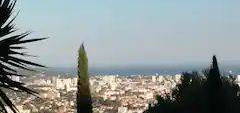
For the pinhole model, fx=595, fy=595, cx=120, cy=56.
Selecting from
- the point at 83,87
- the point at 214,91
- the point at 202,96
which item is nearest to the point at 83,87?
the point at 83,87

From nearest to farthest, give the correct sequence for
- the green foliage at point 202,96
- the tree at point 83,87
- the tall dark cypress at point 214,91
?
the tall dark cypress at point 214,91 → the green foliage at point 202,96 → the tree at point 83,87

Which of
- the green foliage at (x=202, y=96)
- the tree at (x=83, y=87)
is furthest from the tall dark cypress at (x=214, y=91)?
the tree at (x=83, y=87)

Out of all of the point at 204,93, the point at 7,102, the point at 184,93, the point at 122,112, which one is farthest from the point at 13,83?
the point at 122,112

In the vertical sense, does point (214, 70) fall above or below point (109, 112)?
above

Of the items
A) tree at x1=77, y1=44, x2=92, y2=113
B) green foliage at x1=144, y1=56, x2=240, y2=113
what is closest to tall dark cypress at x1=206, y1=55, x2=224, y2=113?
green foliage at x1=144, y1=56, x2=240, y2=113

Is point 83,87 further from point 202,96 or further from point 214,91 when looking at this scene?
point 214,91

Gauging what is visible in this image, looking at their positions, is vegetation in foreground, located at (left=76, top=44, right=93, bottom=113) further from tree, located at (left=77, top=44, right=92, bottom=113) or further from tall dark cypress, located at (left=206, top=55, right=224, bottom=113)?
tall dark cypress, located at (left=206, top=55, right=224, bottom=113)

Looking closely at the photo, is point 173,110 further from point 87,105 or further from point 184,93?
point 87,105

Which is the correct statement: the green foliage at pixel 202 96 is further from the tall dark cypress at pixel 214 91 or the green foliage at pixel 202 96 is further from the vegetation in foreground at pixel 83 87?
the vegetation in foreground at pixel 83 87
